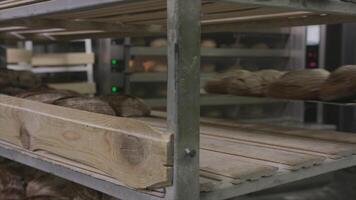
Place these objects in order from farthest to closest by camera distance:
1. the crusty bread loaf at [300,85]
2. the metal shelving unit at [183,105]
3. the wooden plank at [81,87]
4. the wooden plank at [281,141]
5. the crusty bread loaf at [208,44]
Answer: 1. the crusty bread loaf at [208,44]
2. the wooden plank at [81,87]
3. the crusty bread loaf at [300,85]
4. the wooden plank at [281,141]
5. the metal shelving unit at [183,105]

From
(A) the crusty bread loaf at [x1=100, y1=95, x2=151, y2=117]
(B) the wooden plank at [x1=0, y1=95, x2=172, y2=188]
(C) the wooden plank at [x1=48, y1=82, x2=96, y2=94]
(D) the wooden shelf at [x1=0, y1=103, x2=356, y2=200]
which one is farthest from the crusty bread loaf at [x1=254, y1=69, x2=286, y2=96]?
(C) the wooden plank at [x1=48, y1=82, x2=96, y2=94]

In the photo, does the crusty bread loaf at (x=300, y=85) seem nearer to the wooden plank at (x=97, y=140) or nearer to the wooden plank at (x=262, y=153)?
the wooden plank at (x=262, y=153)

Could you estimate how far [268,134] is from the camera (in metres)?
1.42

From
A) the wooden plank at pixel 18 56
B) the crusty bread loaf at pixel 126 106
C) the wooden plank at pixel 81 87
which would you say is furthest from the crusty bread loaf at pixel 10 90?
the wooden plank at pixel 18 56

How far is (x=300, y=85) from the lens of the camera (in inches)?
64.4

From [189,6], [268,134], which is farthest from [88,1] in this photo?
[268,134]

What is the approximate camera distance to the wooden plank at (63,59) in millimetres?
3371

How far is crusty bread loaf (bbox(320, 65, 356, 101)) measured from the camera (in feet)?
4.84

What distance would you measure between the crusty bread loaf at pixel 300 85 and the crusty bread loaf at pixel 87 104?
2.15 ft

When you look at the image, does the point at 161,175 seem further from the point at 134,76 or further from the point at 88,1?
the point at 134,76

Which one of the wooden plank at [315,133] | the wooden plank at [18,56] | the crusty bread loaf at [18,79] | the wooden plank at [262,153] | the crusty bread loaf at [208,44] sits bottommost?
the wooden plank at [315,133]

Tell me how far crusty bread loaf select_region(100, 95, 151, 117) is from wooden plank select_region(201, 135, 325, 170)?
48 cm

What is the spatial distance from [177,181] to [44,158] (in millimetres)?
478

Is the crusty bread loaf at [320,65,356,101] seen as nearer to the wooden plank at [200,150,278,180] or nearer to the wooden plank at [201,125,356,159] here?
the wooden plank at [201,125,356,159]
